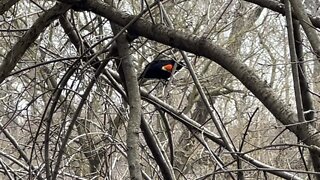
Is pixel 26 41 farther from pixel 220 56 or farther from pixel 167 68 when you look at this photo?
pixel 167 68

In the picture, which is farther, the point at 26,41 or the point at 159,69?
the point at 159,69

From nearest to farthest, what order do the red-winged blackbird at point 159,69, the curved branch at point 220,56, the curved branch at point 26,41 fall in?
the curved branch at point 220,56 → the curved branch at point 26,41 → the red-winged blackbird at point 159,69

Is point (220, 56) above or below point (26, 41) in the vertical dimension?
below

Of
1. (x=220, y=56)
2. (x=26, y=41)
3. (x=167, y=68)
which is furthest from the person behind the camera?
(x=167, y=68)

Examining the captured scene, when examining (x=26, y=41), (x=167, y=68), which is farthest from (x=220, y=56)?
(x=167, y=68)

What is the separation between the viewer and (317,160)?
5.20 feet

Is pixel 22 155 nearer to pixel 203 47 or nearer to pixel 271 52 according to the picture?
pixel 203 47

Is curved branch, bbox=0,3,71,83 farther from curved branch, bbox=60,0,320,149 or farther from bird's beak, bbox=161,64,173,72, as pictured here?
bird's beak, bbox=161,64,173,72

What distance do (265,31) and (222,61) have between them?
653 cm

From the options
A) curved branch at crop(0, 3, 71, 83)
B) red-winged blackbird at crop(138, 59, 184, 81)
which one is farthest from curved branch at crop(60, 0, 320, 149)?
red-winged blackbird at crop(138, 59, 184, 81)

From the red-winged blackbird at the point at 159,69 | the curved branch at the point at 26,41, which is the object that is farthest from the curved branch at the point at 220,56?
the red-winged blackbird at the point at 159,69

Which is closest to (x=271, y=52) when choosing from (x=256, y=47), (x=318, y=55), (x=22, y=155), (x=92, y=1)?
(x=256, y=47)

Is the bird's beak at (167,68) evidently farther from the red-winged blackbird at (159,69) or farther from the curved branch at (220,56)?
the curved branch at (220,56)

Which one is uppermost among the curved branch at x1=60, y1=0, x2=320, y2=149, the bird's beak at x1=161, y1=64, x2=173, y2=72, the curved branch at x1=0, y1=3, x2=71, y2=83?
the bird's beak at x1=161, y1=64, x2=173, y2=72
